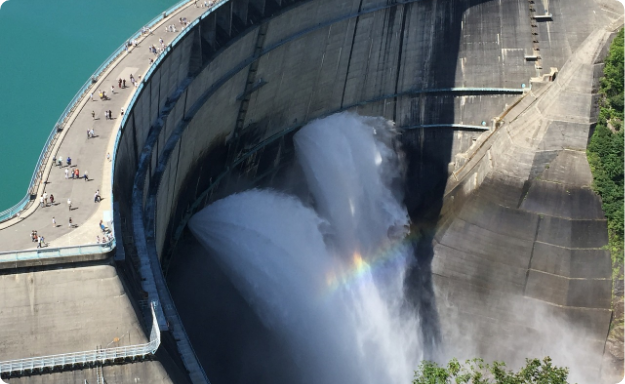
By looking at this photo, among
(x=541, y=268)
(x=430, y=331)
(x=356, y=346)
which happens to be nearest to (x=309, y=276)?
(x=356, y=346)

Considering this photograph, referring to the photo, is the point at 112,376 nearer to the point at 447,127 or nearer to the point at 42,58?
the point at 42,58

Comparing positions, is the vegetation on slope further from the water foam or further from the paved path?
the paved path

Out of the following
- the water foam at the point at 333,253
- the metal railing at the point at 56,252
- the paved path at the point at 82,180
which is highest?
the paved path at the point at 82,180

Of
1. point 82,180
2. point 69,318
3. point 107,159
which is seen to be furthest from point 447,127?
point 69,318

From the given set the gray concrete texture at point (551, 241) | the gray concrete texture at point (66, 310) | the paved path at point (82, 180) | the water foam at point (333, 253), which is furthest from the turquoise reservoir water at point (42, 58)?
the gray concrete texture at point (551, 241)

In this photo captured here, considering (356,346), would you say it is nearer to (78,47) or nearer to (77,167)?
(77,167)

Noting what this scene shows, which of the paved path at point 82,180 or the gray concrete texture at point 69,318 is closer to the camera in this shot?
the gray concrete texture at point 69,318

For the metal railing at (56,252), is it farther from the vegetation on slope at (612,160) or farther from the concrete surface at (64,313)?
the vegetation on slope at (612,160)
